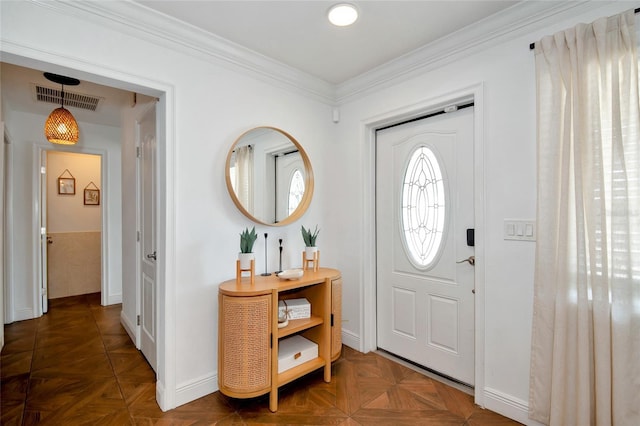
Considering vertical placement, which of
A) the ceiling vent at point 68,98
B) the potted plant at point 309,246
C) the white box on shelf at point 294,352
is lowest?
the white box on shelf at point 294,352

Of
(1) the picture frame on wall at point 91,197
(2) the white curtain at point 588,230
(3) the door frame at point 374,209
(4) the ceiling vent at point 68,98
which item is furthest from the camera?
(1) the picture frame on wall at point 91,197

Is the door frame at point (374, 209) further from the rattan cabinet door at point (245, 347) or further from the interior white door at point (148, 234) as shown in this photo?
the interior white door at point (148, 234)

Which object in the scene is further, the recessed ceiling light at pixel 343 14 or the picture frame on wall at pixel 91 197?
the picture frame on wall at pixel 91 197

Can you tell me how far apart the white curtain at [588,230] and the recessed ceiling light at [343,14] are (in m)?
1.08

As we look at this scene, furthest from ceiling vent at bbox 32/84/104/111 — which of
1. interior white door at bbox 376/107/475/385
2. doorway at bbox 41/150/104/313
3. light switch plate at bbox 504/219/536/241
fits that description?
light switch plate at bbox 504/219/536/241

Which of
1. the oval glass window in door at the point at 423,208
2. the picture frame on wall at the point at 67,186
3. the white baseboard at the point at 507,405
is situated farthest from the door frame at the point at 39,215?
the white baseboard at the point at 507,405

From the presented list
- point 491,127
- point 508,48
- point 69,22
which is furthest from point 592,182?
point 69,22

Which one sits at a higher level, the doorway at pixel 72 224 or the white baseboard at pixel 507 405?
the doorway at pixel 72 224

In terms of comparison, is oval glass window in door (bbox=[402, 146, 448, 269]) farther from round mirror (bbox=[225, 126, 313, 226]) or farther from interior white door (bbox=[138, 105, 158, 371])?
interior white door (bbox=[138, 105, 158, 371])

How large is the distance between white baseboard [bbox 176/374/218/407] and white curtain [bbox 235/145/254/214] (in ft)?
4.01

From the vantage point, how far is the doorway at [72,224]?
4.57 m

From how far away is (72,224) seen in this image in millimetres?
4746

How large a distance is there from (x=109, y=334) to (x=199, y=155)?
7.98ft

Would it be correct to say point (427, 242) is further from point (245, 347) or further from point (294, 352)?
point (245, 347)
